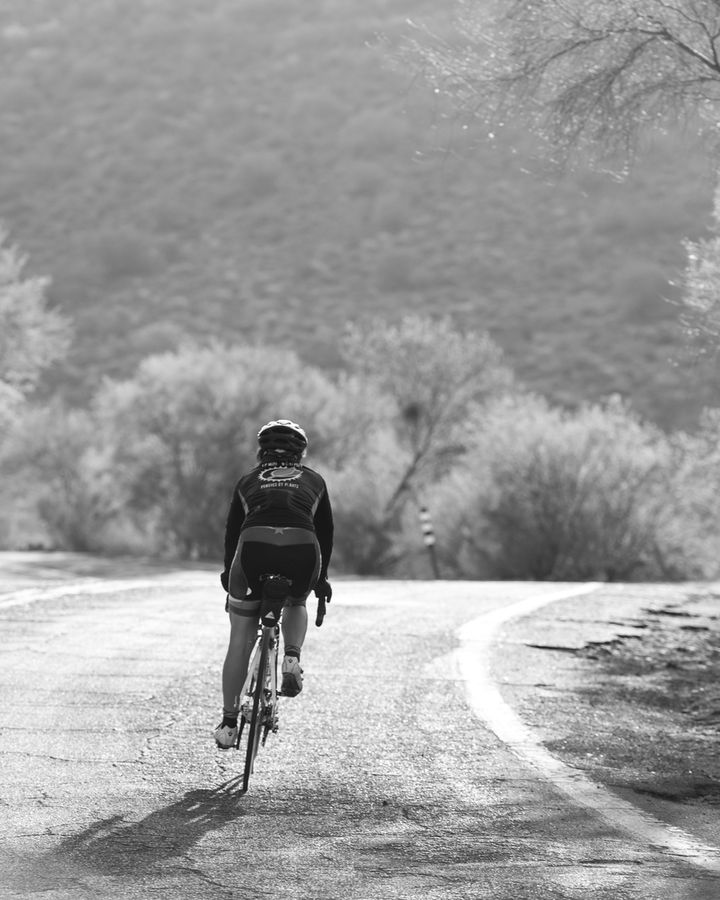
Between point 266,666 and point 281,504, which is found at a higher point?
point 281,504

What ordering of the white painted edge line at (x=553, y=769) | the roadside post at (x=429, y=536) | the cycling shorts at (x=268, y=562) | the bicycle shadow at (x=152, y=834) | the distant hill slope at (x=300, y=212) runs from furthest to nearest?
the distant hill slope at (x=300, y=212)
the roadside post at (x=429, y=536)
the cycling shorts at (x=268, y=562)
the white painted edge line at (x=553, y=769)
the bicycle shadow at (x=152, y=834)

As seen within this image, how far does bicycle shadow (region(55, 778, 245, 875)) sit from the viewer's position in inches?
210

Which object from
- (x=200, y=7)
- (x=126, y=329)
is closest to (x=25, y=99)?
(x=200, y=7)

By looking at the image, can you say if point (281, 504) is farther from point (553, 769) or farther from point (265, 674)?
point (553, 769)

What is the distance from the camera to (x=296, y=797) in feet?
21.1

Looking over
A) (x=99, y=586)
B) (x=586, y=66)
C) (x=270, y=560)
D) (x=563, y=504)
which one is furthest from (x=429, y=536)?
(x=270, y=560)

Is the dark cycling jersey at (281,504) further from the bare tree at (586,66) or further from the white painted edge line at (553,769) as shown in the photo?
the bare tree at (586,66)

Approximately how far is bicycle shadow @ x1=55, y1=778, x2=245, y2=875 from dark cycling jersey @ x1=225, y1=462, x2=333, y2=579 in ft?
4.35

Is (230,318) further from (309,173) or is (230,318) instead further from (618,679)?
(618,679)

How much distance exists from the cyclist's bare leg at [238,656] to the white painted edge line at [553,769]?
152 cm

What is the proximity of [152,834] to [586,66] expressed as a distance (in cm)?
809

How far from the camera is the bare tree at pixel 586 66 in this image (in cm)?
1141

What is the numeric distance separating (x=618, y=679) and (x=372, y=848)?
226 inches

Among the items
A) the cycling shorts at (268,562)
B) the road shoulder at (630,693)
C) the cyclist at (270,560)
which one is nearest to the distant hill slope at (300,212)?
the road shoulder at (630,693)
